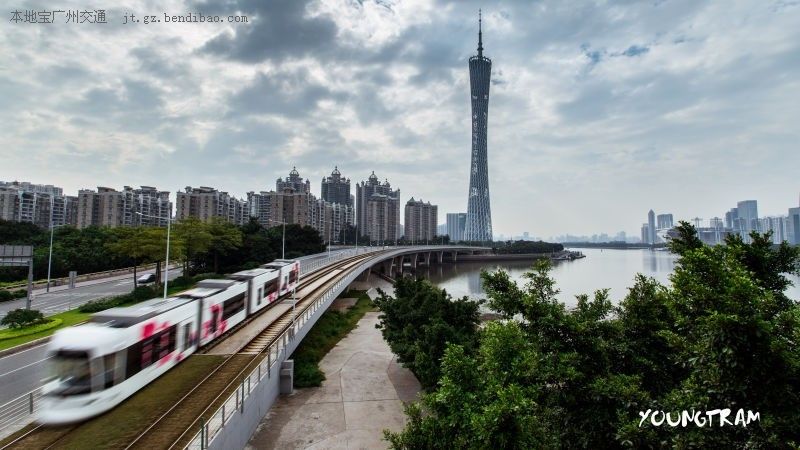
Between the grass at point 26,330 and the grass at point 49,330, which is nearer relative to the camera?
the grass at point 49,330

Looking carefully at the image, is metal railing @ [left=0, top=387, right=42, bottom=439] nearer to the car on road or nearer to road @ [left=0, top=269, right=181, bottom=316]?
road @ [left=0, top=269, right=181, bottom=316]

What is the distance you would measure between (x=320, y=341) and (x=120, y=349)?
15.6 meters

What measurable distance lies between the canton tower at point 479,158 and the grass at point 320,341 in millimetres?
131103

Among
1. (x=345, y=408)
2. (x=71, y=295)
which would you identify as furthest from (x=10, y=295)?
(x=345, y=408)

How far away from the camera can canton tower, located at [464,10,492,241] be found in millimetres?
163125

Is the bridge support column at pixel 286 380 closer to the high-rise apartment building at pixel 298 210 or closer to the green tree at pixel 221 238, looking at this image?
the green tree at pixel 221 238

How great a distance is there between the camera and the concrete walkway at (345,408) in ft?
46.0

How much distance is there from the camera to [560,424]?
866 cm

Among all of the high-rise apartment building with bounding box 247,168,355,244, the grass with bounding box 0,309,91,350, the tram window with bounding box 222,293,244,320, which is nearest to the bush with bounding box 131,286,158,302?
the grass with bounding box 0,309,91,350

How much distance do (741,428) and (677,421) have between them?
0.86 m

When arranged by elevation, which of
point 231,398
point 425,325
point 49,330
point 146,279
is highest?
point 425,325

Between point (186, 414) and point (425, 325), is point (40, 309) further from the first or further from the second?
point (425, 325)

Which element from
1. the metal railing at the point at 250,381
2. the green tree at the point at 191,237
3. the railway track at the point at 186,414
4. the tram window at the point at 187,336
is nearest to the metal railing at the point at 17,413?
the railway track at the point at 186,414

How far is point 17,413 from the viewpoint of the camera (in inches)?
511
